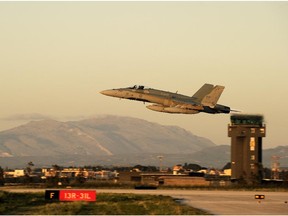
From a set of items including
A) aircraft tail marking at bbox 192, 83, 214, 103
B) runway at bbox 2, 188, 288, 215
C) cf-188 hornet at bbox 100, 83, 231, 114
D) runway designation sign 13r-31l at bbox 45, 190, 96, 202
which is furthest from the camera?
aircraft tail marking at bbox 192, 83, 214, 103

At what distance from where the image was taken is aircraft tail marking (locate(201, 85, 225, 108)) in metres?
137

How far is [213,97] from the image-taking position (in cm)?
13812

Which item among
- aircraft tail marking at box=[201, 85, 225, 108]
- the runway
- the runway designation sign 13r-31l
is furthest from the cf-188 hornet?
the runway designation sign 13r-31l

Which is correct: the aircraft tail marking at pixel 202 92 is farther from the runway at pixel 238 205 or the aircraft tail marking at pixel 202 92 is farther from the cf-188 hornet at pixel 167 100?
the runway at pixel 238 205

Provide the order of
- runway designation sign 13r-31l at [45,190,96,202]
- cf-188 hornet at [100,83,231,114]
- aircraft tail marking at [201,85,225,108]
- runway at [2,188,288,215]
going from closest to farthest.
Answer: runway at [2,188,288,215], runway designation sign 13r-31l at [45,190,96,202], cf-188 hornet at [100,83,231,114], aircraft tail marking at [201,85,225,108]

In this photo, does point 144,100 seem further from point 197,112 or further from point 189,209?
point 189,209

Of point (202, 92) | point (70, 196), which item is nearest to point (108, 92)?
point (202, 92)

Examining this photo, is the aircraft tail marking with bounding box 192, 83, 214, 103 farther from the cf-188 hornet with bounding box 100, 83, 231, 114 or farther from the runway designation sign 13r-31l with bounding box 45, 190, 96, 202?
the runway designation sign 13r-31l with bounding box 45, 190, 96, 202

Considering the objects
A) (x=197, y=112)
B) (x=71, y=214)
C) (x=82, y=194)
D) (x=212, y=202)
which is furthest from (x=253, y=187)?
(x=71, y=214)

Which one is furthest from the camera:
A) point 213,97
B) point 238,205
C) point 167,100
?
point 213,97

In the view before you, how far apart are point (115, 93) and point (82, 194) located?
29.0 metres

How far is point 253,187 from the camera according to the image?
163625 mm

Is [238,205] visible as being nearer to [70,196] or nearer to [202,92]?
[70,196]

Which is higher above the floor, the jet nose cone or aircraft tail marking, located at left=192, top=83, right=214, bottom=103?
aircraft tail marking, located at left=192, top=83, right=214, bottom=103
